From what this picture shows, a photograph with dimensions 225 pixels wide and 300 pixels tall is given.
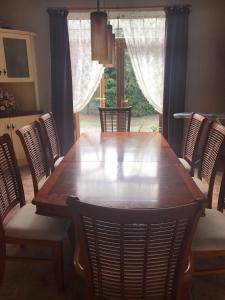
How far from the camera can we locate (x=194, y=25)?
3.68 meters

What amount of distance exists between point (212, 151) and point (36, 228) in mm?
1347

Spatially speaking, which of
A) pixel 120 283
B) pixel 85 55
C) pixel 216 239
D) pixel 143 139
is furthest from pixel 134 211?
pixel 85 55

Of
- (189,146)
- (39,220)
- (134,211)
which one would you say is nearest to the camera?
(134,211)

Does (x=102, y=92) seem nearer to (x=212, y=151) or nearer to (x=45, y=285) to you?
(x=212, y=151)

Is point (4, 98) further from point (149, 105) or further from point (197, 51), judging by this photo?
point (197, 51)

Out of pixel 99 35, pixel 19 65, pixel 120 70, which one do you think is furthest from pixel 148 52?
pixel 99 35

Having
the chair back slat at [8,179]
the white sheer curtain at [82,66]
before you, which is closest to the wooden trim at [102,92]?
the white sheer curtain at [82,66]

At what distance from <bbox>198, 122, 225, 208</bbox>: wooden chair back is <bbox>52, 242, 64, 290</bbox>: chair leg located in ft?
3.56

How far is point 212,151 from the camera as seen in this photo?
2.03m

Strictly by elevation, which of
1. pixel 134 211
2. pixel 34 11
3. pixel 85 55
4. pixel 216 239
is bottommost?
pixel 216 239

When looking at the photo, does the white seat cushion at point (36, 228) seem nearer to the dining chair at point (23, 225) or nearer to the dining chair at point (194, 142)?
the dining chair at point (23, 225)

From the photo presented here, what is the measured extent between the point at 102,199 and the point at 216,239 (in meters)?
0.70

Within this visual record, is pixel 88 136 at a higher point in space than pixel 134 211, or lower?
lower

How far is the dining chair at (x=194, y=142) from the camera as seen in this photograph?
2395 mm
